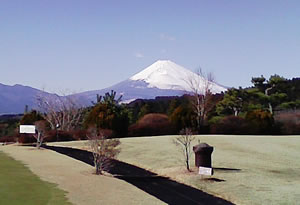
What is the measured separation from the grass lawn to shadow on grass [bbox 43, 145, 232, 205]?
295cm

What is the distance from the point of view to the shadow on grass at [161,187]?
40.0ft

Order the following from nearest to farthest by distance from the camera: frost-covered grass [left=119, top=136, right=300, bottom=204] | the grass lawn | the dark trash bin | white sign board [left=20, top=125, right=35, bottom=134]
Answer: the grass lawn < frost-covered grass [left=119, top=136, right=300, bottom=204] < the dark trash bin < white sign board [left=20, top=125, right=35, bottom=134]

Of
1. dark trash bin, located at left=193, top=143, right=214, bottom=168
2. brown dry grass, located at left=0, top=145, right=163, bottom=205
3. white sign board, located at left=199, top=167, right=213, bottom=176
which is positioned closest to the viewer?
brown dry grass, located at left=0, top=145, right=163, bottom=205

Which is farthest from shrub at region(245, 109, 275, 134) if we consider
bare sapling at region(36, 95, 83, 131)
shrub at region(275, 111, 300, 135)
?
bare sapling at region(36, 95, 83, 131)

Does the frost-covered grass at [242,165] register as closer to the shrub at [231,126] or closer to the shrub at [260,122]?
the shrub at [260,122]

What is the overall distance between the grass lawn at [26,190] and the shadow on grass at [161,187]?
116 inches

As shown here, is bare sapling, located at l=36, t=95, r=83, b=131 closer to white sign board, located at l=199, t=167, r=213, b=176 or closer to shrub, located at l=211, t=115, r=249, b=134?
shrub, located at l=211, t=115, r=249, b=134

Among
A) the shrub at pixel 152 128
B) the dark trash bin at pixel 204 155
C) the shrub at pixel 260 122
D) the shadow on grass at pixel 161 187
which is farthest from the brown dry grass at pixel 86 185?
the shrub at pixel 260 122

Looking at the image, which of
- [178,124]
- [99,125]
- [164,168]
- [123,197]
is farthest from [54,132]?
[123,197]

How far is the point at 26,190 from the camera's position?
12.0 m

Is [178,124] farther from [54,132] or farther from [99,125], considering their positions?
[54,132]

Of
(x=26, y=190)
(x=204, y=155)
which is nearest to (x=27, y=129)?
(x=204, y=155)

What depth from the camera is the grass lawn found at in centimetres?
1054

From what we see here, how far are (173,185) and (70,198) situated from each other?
4749 mm
